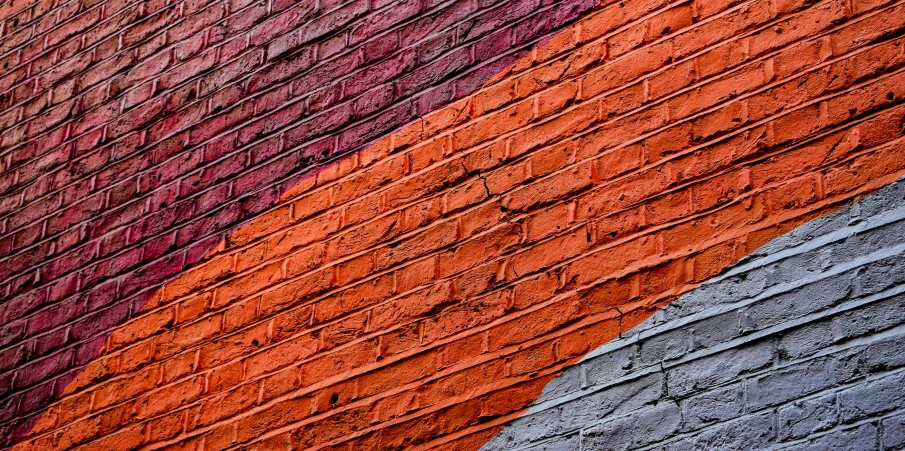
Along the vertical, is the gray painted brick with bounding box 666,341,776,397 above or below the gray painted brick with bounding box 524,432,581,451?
above

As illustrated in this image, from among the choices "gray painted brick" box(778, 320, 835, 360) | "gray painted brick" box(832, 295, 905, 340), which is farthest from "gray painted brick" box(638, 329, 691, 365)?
"gray painted brick" box(832, 295, 905, 340)

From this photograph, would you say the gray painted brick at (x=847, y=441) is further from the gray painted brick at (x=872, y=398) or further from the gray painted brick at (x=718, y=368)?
the gray painted brick at (x=718, y=368)

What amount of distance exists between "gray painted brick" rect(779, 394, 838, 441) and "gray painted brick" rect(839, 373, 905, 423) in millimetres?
23

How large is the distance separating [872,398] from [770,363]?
215mm

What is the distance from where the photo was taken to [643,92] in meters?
2.75

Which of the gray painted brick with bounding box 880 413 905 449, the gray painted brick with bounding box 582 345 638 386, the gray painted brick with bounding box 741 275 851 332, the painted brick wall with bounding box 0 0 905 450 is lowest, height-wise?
the gray painted brick with bounding box 880 413 905 449

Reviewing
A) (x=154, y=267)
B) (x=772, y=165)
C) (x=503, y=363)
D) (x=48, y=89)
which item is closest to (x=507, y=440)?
(x=503, y=363)

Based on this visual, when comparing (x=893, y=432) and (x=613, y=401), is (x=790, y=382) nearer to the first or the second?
(x=893, y=432)

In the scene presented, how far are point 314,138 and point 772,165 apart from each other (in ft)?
4.34

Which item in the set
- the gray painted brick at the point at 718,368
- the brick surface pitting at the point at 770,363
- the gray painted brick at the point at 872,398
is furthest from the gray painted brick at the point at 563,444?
the gray painted brick at the point at 872,398

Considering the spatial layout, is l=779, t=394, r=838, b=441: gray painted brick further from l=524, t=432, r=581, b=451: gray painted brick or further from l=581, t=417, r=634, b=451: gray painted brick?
l=524, t=432, r=581, b=451: gray painted brick

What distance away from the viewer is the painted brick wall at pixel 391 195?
2.54 m

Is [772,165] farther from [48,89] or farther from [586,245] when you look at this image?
[48,89]

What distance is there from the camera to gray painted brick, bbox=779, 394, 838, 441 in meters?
2.17
